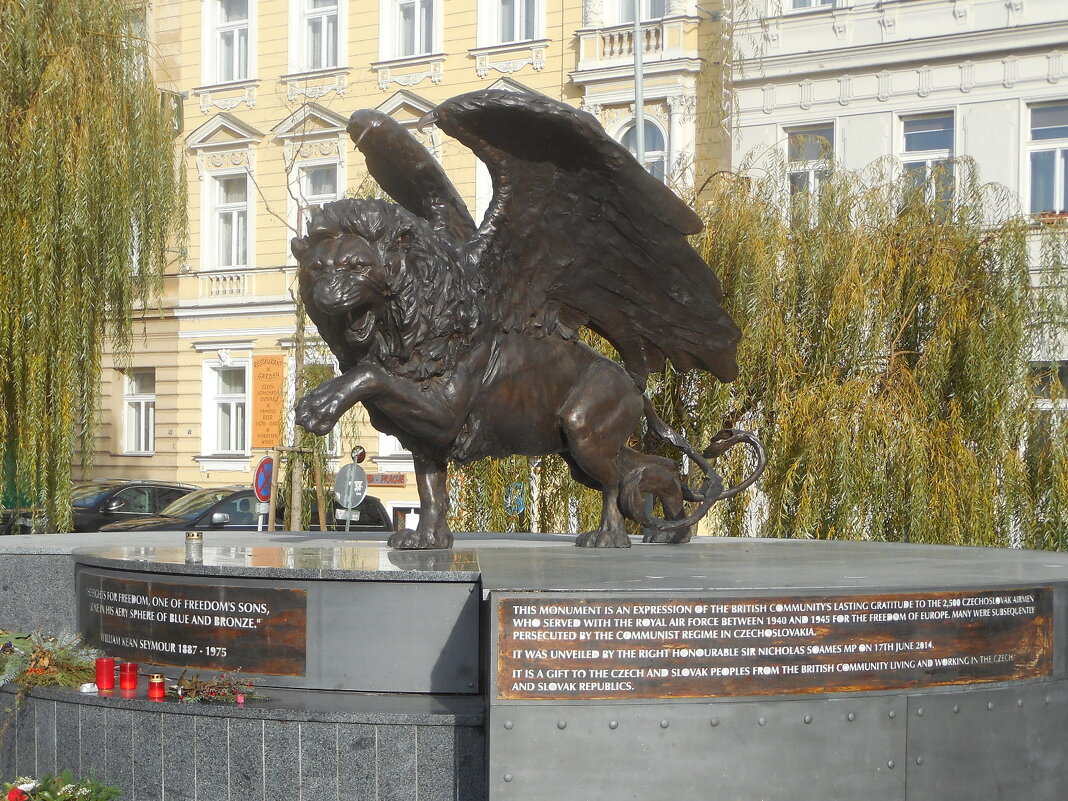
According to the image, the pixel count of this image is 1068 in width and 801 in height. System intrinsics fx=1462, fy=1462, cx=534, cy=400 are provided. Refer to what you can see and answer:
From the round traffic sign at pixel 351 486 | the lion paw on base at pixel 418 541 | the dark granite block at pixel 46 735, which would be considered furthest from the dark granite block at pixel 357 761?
the round traffic sign at pixel 351 486

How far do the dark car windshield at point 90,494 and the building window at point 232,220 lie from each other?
25.0 ft

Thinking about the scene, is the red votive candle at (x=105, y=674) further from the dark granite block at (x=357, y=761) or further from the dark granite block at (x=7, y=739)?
the dark granite block at (x=357, y=761)

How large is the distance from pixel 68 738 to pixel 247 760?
97 centimetres

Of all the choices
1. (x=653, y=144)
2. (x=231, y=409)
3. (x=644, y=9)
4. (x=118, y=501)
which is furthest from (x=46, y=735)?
(x=231, y=409)

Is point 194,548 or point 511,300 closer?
point 194,548

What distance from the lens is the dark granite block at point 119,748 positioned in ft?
19.1

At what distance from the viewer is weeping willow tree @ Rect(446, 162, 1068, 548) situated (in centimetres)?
1247

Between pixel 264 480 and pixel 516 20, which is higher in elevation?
pixel 516 20

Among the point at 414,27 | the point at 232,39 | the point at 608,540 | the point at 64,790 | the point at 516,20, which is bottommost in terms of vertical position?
the point at 64,790

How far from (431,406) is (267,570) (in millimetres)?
1347

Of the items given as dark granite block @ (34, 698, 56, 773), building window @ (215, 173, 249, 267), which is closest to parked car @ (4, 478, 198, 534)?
building window @ (215, 173, 249, 267)

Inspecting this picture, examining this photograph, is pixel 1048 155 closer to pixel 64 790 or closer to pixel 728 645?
pixel 728 645

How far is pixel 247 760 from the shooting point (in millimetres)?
5566

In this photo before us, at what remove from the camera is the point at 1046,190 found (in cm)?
2030
